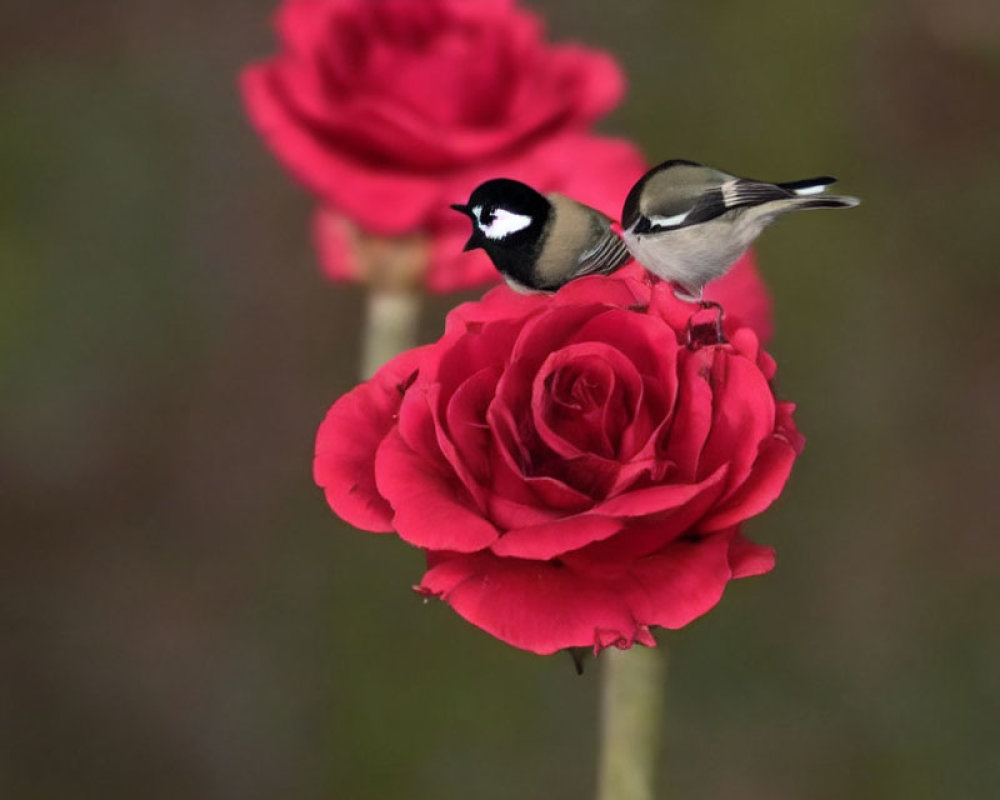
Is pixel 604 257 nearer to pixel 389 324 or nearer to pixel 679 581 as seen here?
pixel 679 581

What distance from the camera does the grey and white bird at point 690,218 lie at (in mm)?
175

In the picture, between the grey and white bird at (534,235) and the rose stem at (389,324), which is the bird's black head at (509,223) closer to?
the grey and white bird at (534,235)

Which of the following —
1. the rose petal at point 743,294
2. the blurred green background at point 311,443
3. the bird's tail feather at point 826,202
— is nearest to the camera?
the bird's tail feather at point 826,202

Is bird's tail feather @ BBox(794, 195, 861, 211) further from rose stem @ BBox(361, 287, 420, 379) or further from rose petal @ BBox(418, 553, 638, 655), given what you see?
rose stem @ BBox(361, 287, 420, 379)

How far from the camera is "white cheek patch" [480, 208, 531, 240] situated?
19cm

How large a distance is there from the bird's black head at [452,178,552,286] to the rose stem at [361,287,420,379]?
0.48 feet

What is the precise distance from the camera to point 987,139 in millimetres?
687

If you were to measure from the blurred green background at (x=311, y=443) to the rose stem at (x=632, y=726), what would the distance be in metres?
0.29

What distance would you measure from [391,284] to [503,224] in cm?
15

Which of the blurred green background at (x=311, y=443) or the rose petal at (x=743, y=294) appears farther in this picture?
the blurred green background at (x=311, y=443)

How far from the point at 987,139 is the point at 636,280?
564 millimetres

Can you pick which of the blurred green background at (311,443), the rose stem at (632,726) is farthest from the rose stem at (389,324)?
the blurred green background at (311,443)

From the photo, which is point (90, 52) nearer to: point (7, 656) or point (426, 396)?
point (7, 656)

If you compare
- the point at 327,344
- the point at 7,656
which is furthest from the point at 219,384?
the point at 7,656
